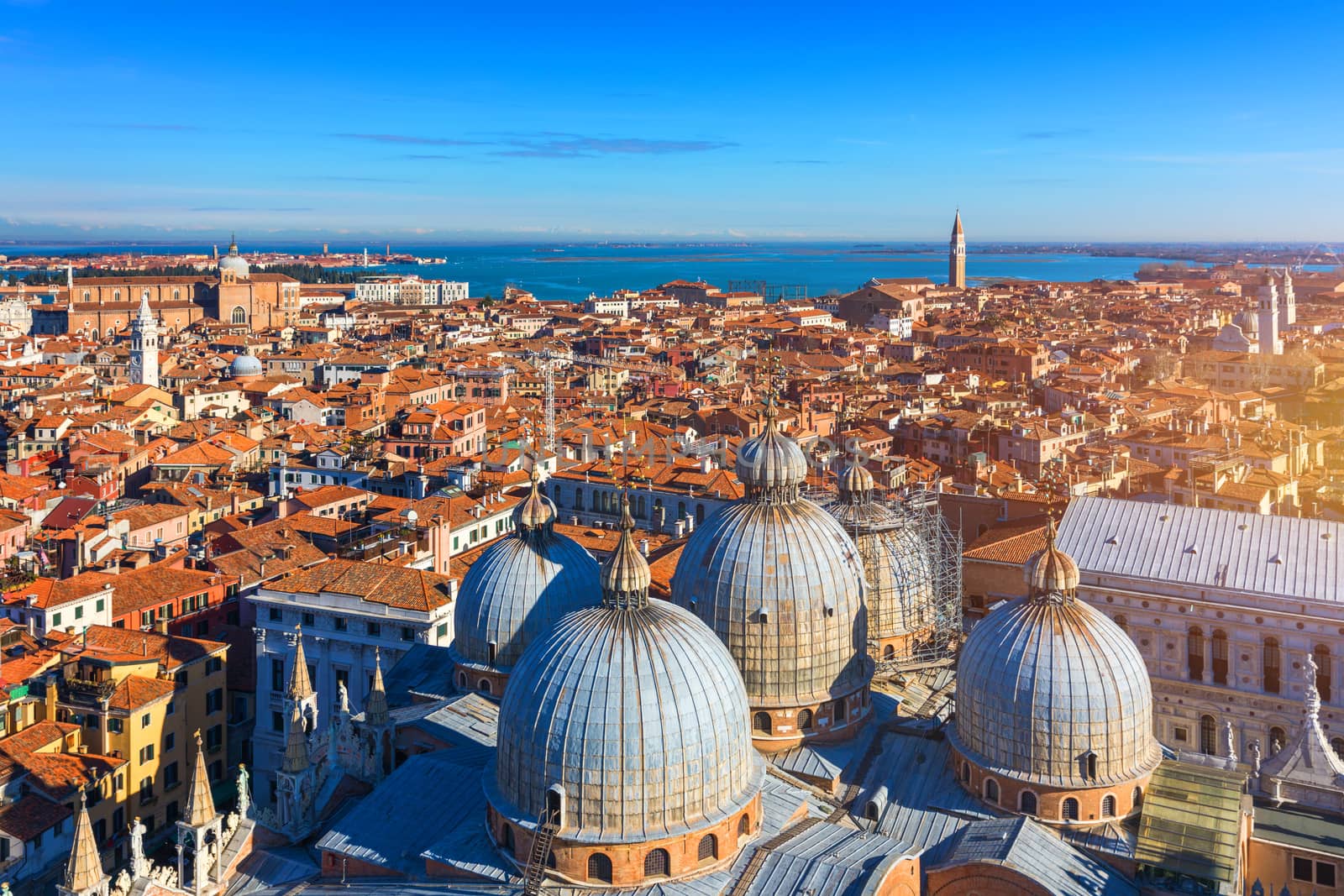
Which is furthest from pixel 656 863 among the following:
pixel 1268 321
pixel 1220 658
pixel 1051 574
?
pixel 1268 321

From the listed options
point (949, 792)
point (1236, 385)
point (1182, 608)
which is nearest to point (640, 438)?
point (1182, 608)

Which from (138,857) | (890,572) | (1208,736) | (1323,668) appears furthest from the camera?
(1208,736)

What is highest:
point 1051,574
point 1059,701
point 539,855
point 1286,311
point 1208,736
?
point 1286,311

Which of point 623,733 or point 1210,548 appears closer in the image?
point 623,733

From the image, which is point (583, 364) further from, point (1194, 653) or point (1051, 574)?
point (1051, 574)

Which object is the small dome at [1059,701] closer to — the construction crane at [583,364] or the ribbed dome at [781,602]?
the ribbed dome at [781,602]

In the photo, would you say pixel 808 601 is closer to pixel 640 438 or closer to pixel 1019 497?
pixel 1019 497

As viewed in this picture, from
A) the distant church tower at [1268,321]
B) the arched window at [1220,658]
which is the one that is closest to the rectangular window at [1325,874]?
the arched window at [1220,658]

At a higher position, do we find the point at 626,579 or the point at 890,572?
the point at 626,579
